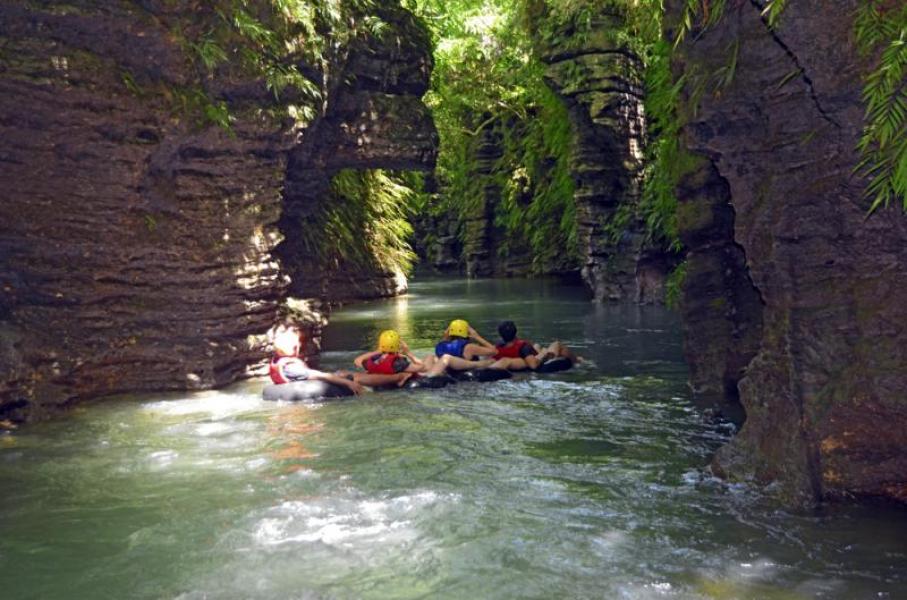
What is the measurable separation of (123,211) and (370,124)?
15.0ft

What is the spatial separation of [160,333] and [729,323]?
24.3ft

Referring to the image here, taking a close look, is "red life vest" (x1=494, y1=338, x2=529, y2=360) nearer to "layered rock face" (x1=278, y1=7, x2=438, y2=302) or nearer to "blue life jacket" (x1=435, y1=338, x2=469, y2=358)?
"blue life jacket" (x1=435, y1=338, x2=469, y2=358)

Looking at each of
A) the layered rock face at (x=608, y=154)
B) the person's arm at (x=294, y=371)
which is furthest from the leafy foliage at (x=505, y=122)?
the person's arm at (x=294, y=371)

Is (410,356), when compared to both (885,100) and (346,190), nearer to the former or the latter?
(885,100)

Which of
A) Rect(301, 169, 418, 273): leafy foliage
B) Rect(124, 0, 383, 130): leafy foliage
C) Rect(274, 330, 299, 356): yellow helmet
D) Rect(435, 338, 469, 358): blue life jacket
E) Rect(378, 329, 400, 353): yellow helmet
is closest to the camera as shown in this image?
Rect(124, 0, 383, 130): leafy foliage

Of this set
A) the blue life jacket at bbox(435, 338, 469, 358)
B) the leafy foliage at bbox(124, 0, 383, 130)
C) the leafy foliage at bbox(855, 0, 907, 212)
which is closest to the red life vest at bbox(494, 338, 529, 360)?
the blue life jacket at bbox(435, 338, 469, 358)

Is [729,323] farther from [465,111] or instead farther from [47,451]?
[465,111]

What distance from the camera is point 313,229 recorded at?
68.0 feet

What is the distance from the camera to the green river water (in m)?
5.26

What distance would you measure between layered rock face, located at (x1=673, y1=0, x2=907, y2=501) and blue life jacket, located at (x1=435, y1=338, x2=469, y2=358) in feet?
21.8

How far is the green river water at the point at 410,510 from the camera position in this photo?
5.26 m

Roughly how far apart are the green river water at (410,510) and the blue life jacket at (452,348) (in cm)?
223

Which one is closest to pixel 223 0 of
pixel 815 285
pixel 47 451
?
pixel 47 451

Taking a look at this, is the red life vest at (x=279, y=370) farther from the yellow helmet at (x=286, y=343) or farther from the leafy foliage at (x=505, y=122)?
the leafy foliage at (x=505, y=122)
